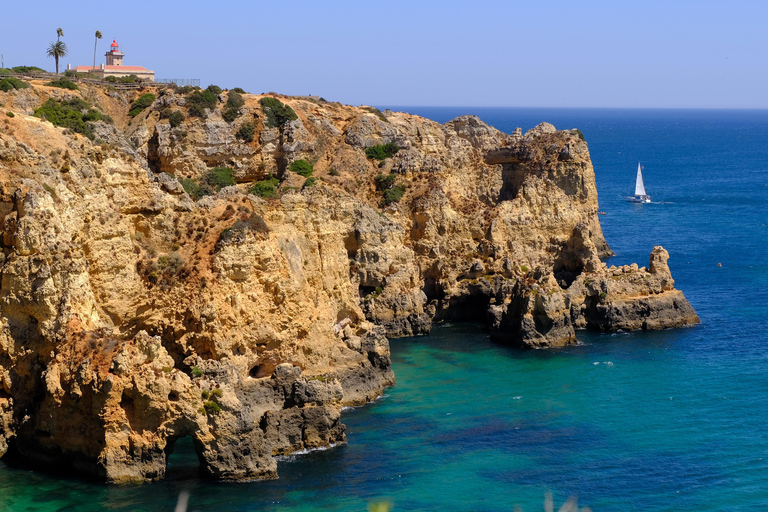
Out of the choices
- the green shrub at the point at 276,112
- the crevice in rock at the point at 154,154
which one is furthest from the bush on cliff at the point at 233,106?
the crevice in rock at the point at 154,154

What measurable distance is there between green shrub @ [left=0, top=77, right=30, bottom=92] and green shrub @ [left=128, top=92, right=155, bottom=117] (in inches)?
448

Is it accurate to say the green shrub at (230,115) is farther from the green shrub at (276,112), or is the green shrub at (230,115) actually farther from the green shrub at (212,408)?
the green shrub at (212,408)

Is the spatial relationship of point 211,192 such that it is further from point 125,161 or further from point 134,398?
point 134,398

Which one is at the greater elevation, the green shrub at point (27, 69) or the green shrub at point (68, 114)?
the green shrub at point (27, 69)

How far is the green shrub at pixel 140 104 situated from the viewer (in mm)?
85188

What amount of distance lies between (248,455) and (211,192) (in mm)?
35596

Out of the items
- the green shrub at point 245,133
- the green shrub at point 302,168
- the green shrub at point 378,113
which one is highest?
the green shrub at point 378,113

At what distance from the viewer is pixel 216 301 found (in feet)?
153

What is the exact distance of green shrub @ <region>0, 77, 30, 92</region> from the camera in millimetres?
71750

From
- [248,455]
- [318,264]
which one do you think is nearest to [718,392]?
[318,264]

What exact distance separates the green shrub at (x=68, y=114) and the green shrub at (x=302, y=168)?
631 inches

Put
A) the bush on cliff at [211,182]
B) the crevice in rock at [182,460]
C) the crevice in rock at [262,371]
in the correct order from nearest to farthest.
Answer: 1. the crevice in rock at [182,460]
2. the crevice in rock at [262,371]
3. the bush on cliff at [211,182]

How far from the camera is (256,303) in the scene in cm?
4847

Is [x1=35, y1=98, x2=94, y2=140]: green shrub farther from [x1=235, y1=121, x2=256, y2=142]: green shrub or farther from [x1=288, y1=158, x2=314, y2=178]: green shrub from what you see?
[x1=288, y1=158, x2=314, y2=178]: green shrub
